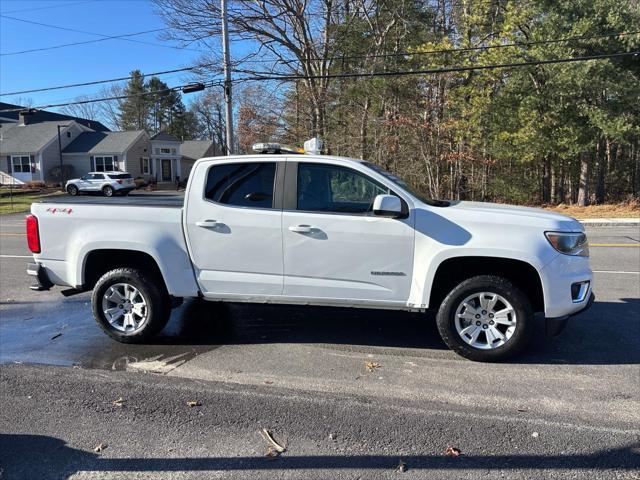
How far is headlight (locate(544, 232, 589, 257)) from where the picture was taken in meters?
4.42

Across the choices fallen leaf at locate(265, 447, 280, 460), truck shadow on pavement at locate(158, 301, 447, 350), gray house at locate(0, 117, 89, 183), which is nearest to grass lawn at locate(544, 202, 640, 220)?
truck shadow on pavement at locate(158, 301, 447, 350)

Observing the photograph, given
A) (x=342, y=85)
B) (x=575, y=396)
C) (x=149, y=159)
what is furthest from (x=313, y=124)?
(x=149, y=159)

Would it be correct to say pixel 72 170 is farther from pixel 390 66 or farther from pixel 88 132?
pixel 390 66

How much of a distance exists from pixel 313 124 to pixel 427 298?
2140 centimetres

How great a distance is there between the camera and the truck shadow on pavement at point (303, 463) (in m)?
2.99

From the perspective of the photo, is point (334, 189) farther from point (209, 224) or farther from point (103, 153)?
point (103, 153)

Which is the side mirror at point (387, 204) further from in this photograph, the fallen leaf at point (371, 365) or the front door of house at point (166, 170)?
the front door of house at point (166, 170)

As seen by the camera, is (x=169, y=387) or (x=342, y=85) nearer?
(x=169, y=387)

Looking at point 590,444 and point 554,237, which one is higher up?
point 554,237

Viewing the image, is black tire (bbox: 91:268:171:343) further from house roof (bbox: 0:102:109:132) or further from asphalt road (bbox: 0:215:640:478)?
house roof (bbox: 0:102:109:132)

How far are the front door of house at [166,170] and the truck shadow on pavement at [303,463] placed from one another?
164ft

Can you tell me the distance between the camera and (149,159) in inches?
1945

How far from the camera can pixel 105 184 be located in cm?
3516

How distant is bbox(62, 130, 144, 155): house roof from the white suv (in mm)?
9255
